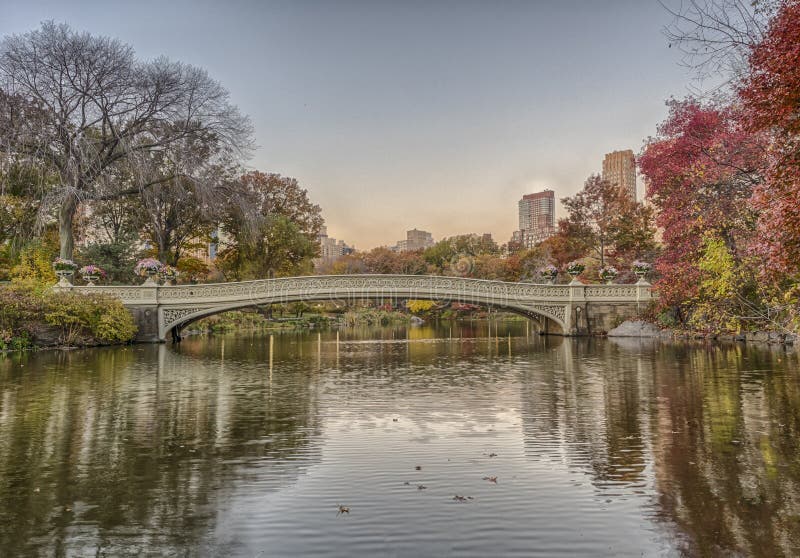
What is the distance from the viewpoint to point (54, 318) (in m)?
23.2

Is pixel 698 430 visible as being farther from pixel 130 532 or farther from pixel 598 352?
pixel 598 352

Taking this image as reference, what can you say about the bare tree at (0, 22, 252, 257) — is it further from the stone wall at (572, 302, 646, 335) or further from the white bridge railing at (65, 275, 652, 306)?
the stone wall at (572, 302, 646, 335)

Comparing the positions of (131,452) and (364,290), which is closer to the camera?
(131,452)

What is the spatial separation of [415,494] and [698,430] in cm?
430

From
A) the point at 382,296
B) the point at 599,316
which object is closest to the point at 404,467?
the point at 382,296

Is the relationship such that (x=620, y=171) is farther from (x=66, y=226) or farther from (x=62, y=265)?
(x=62, y=265)

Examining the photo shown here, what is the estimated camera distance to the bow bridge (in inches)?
1088

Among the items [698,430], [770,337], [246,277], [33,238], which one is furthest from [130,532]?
[246,277]

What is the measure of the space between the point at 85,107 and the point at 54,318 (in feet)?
31.9

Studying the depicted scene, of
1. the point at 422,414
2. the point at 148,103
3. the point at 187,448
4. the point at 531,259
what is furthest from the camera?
the point at 531,259

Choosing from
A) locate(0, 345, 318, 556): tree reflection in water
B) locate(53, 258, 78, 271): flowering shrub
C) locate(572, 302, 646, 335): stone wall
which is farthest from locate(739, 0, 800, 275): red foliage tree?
locate(53, 258, 78, 271): flowering shrub

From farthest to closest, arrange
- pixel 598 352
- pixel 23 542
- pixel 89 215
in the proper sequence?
pixel 89 215
pixel 598 352
pixel 23 542

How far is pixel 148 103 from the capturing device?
28.2 meters

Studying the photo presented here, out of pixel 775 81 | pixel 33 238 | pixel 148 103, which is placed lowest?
pixel 775 81
